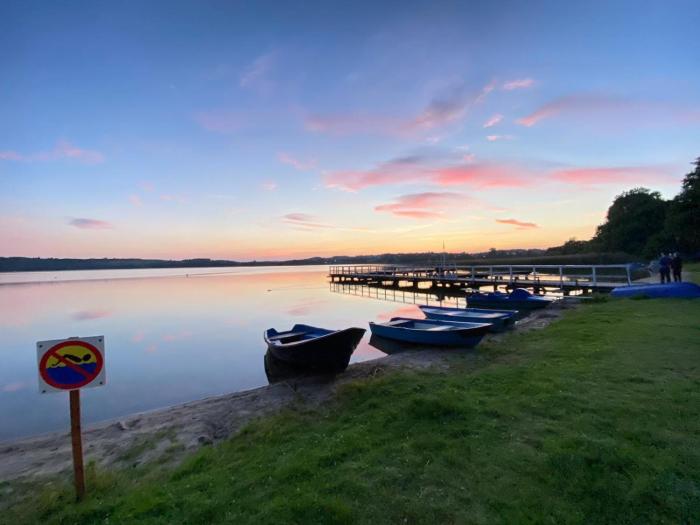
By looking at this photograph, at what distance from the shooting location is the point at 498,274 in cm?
2905

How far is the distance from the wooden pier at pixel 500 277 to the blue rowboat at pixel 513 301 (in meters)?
2.19

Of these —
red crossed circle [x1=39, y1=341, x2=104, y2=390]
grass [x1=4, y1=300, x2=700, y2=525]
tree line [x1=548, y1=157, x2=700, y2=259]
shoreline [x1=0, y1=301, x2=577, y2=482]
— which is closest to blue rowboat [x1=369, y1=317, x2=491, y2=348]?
shoreline [x1=0, y1=301, x2=577, y2=482]

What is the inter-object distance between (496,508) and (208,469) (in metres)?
3.26

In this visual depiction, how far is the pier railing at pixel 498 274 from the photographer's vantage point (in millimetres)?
24194

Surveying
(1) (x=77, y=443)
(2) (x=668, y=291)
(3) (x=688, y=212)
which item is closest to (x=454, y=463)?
(1) (x=77, y=443)

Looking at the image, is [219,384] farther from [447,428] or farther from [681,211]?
[681,211]

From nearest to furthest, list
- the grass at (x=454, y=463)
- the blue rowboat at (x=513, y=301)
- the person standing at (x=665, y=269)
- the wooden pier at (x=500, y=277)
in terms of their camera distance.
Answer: the grass at (x=454, y=463) < the blue rowboat at (x=513, y=301) < the person standing at (x=665, y=269) < the wooden pier at (x=500, y=277)

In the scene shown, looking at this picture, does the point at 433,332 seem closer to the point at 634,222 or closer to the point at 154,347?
the point at 154,347

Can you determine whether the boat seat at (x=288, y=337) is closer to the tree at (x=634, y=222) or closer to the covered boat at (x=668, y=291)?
the covered boat at (x=668, y=291)

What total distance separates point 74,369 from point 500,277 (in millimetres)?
35864

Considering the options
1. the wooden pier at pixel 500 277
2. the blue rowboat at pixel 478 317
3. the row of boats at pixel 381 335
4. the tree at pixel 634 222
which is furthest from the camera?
the tree at pixel 634 222

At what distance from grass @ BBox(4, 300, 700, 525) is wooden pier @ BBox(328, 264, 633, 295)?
16041 millimetres

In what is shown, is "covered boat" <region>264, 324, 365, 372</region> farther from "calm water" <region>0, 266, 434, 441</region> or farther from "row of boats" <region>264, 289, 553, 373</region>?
"calm water" <region>0, 266, 434, 441</region>

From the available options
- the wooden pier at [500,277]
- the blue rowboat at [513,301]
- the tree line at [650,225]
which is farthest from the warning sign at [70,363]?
the tree line at [650,225]
